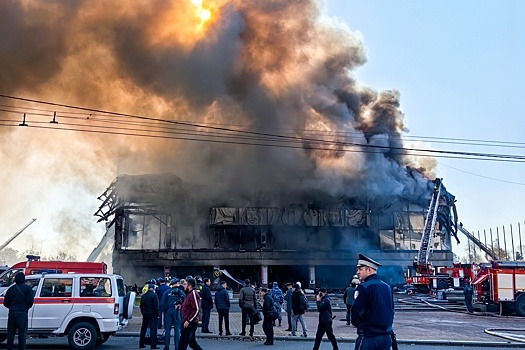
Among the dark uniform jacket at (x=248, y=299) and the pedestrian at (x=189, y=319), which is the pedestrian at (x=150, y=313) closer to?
the pedestrian at (x=189, y=319)

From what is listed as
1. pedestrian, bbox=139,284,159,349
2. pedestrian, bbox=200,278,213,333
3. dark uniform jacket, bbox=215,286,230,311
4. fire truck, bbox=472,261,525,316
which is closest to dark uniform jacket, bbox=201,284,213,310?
pedestrian, bbox=200,278,213,333

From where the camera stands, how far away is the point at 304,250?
48.2 m

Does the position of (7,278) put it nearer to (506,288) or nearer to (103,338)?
(103,338)

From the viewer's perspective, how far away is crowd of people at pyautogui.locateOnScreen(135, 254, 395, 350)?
589cm

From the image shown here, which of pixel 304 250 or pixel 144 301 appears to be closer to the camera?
pixel 144 301

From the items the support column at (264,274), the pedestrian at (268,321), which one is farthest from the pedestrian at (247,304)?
the support column at (264,274)

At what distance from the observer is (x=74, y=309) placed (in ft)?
39.5

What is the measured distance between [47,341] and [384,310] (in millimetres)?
10720

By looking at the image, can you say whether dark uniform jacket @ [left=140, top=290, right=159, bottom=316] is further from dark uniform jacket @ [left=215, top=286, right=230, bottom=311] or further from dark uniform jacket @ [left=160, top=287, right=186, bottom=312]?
dark uniform jacket @ [left=215, top=286, right=230, bottom=311]

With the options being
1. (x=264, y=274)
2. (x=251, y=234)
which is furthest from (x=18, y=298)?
(x=251, y=234)

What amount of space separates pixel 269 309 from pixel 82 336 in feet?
14.7

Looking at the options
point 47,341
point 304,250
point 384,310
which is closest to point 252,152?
point 304,250

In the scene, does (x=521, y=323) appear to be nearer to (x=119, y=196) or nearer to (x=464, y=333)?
(x=464, y=333)

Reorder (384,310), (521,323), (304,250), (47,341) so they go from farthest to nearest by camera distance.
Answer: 1. (304,250)
2. (521,323)
3. (47,341)
4. (384,310)
